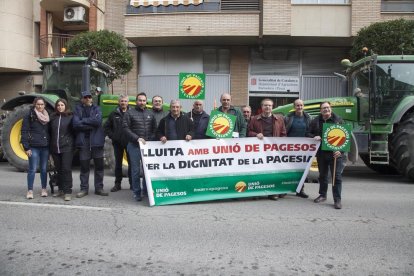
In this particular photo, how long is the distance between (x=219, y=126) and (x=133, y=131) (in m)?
1.42

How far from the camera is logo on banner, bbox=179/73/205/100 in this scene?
7.24m

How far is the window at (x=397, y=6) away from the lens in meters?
15.6

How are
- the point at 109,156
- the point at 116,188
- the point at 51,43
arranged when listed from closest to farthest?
1. the point at 116,188
2. the point at 109,156
3. the point at 51,43

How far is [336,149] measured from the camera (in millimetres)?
6059

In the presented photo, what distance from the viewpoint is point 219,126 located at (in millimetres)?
6441

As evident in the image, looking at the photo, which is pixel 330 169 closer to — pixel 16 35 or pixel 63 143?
pixel 63 143

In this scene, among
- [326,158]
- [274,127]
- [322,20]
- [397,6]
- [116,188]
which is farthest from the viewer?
[397,6]

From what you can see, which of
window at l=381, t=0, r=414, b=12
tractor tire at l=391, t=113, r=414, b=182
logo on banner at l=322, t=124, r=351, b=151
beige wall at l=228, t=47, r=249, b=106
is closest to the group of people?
logo on banner at l=322, t=124, r=351, b=151

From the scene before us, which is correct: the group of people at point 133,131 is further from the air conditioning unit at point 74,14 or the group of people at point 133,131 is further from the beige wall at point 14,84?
the beige wall at point 14,84

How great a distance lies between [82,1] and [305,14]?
10046mm

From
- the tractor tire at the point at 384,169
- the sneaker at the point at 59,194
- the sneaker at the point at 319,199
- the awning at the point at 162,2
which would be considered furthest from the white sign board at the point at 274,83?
the sneaker at the point at 59,194

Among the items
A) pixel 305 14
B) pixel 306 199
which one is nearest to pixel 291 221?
pixel 306 199

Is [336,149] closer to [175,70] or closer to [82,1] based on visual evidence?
[175,70]

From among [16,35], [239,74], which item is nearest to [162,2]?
[239,74]
